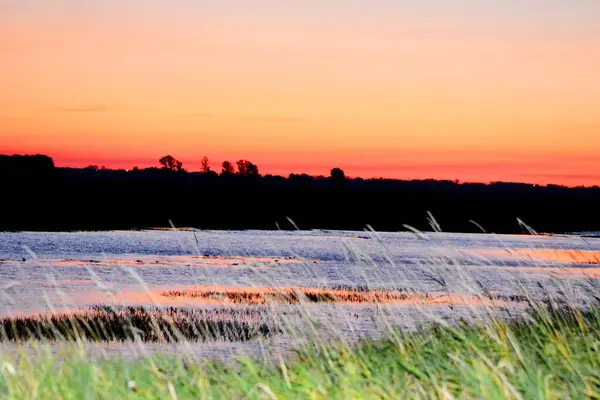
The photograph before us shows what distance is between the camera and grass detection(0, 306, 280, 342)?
15.5 meters

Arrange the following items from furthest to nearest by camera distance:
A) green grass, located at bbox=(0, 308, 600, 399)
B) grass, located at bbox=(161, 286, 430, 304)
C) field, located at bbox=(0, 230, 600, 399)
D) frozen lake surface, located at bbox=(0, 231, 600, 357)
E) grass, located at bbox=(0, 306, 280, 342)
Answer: grass, located at bbox=(161, 286, 430, 304)
grass, located at bbox=(0, 306, 280, 342)
frozen lake surface, located at bbox=(0, 231, 600, 357)
field, located at bbox=(0, 230, 600, 399)
green grass, located at bbox=(0, 308, 600, 399)

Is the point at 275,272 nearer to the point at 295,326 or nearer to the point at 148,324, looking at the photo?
the point at 148,324

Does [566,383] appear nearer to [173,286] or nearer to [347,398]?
[347,398]

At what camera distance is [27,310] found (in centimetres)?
1836

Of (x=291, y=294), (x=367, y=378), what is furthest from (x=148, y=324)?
(x=367, y=378)

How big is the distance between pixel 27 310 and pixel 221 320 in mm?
4029

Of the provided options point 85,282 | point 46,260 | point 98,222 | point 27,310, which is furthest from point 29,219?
point 27,310

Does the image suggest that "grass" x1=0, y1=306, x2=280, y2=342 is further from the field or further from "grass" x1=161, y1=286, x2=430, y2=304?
"grass" x1=161, y1=286, x2=430, y2=304

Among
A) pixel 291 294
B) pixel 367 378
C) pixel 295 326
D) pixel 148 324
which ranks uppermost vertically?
pixel 367 378

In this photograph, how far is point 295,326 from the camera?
35.7 ft

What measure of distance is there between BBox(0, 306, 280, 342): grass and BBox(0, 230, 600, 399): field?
69 mm

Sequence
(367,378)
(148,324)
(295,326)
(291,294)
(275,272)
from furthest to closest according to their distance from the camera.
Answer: (275,272) < (291,294) < (148,324) < (295,326) < (367,378)

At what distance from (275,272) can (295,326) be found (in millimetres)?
14475

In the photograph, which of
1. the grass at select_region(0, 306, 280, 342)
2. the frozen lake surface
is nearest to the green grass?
the frozen lake surface
